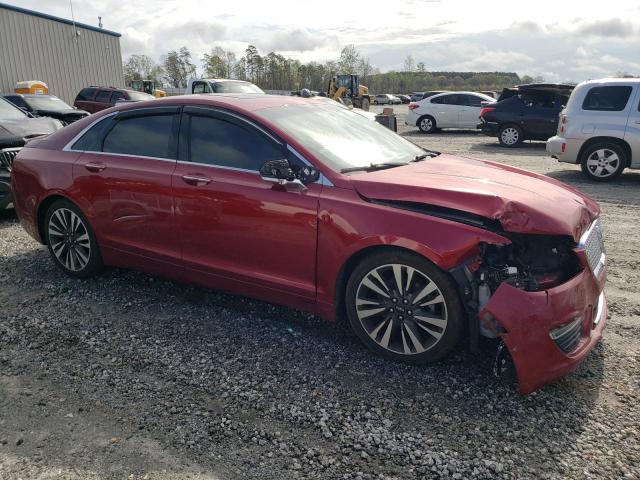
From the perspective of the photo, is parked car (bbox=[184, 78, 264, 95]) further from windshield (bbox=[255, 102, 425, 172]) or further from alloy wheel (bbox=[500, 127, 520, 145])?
windshield (bbox=[255, 102, 425, 172])

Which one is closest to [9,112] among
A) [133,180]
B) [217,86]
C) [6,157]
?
[6,157]

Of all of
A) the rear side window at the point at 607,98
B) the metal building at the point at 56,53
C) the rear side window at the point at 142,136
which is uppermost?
the metal building at the point at 56,53

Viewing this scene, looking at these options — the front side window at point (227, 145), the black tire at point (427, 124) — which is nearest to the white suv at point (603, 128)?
the front side window at point (227, 145)

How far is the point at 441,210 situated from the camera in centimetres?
300

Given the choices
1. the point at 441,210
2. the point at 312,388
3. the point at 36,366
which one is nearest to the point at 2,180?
the point at 36,366

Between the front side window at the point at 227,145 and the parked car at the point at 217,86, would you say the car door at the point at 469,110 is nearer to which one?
the parked car at the point at 217,86

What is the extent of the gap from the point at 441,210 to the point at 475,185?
A: 351 millimetres

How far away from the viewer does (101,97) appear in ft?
63.2

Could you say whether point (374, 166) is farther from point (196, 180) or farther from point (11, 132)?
point (11, 132)

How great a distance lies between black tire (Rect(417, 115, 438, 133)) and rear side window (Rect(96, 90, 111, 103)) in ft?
39.1

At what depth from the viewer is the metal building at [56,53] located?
85.4 ft

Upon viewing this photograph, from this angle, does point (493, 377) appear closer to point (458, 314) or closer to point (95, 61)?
point (458, 314)

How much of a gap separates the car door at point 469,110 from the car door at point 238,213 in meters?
17.0

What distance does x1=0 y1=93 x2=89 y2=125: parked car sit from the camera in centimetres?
1379
